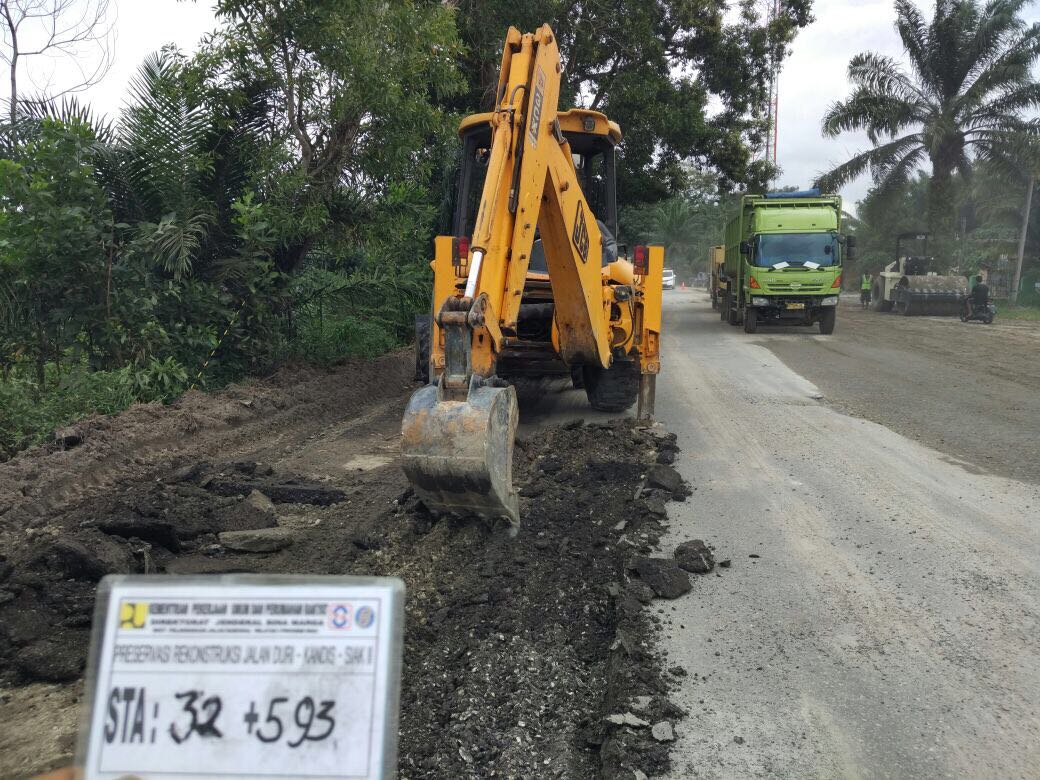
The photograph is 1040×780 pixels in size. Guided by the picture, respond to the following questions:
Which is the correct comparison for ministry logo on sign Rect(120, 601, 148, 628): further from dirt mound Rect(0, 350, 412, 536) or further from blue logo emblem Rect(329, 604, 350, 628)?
dirt mound Rect(0, 350, 412, 536)

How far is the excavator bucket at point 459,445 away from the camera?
443cm

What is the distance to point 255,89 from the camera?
34.1ft

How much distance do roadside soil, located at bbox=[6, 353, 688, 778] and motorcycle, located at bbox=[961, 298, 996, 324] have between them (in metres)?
20.9

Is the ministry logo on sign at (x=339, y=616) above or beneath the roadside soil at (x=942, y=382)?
above

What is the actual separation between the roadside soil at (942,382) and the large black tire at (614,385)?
2779 mm

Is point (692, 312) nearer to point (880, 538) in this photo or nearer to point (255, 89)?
point (255, 89)

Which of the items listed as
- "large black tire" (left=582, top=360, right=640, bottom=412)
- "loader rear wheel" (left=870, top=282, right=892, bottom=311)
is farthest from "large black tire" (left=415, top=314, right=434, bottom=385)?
"loader rear wheel" (left=870, top=282, right=892, bottom=311)

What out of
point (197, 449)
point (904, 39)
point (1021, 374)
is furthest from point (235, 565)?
point (904, 39)

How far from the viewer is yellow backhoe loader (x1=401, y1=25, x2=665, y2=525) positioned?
4.55m

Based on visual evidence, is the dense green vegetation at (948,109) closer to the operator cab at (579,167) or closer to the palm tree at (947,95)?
the palm tree at (947,95)

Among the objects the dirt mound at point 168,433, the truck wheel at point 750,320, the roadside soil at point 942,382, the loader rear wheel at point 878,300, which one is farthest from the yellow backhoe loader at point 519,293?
the loader rear wheel at point 878,300

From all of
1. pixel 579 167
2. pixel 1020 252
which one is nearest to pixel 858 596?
pixel 579 167

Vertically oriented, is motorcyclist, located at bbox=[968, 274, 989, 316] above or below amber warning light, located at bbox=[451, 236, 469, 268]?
below

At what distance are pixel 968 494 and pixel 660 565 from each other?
3.14 m
